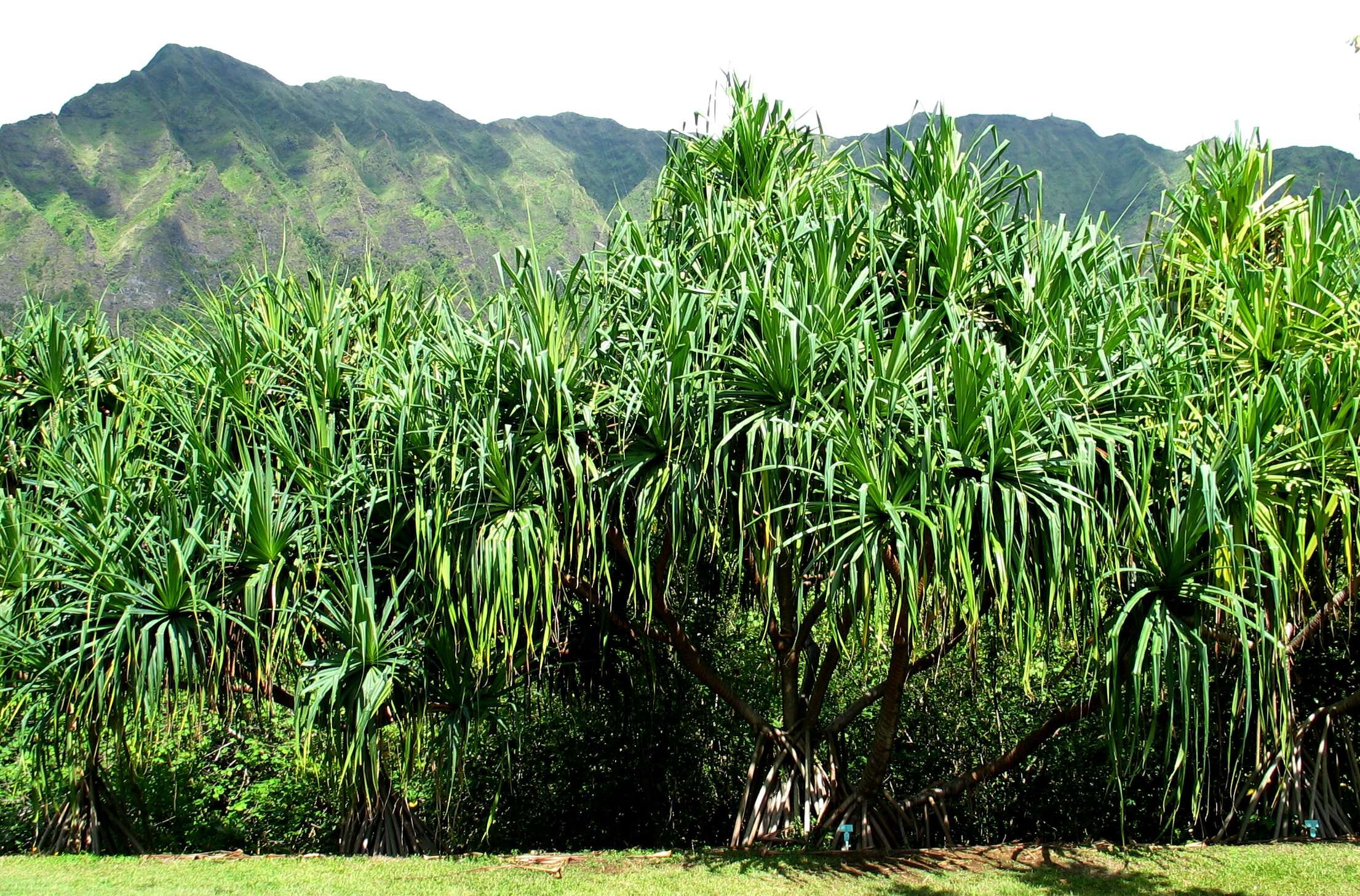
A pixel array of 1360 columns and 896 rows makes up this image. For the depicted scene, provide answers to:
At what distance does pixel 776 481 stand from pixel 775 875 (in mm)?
2149

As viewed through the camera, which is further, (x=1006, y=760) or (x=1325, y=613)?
(x=1006, y=760)

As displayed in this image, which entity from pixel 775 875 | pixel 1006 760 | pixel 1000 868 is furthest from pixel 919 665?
pixel 775 875

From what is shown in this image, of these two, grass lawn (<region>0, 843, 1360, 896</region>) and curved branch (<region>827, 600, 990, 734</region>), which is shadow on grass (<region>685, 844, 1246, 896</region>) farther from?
curved branch (<region>827, 600, 990, 734</region>)

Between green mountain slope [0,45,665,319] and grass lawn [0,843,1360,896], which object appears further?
green mountain slope [0,45,665,319]

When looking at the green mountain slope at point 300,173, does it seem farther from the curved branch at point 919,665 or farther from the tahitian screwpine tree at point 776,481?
the curved branch at point 919,665

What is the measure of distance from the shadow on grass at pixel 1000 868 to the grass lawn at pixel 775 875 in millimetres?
12

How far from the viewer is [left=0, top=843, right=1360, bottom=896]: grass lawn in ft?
Answer: 16.9

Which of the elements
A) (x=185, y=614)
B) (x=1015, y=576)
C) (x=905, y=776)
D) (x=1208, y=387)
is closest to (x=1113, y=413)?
(x=1208, y=387)

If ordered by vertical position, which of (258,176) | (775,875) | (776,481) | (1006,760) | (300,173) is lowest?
(775,875)

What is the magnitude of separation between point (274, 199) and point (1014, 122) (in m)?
47.4

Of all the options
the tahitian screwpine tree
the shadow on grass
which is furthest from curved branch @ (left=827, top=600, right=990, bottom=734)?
the shadow on grass

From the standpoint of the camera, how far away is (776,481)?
5.05m

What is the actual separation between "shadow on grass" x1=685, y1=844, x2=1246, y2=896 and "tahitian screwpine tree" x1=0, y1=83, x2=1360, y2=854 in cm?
44

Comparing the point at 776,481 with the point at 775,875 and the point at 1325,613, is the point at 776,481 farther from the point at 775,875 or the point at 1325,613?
the point at 1325,613
